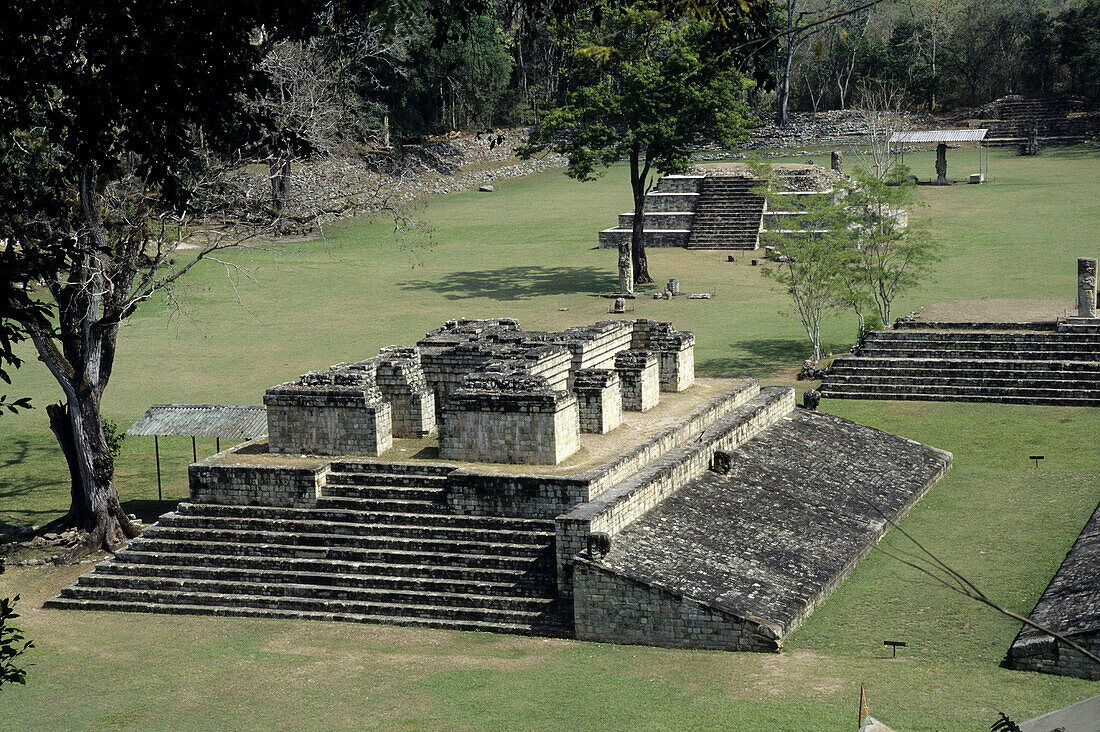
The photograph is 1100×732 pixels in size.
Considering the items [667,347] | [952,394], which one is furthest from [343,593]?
[952,394]

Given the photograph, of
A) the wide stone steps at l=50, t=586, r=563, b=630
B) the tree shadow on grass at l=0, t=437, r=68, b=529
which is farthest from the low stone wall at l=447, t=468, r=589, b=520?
the tree shadow on grass at l=0, t=437, r=68, b=529

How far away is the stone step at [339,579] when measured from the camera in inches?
603

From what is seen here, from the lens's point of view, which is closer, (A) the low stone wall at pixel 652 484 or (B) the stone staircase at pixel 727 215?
(A) the low stone wall at pixel 652 484

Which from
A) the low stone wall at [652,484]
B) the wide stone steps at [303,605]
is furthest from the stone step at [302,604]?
the low stone wall at [652,484]

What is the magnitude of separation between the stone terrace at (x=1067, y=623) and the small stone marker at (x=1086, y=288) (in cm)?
1267

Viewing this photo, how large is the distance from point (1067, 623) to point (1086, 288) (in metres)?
15.5

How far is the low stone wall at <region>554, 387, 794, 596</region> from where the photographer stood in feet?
48.8

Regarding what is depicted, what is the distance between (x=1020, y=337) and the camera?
26359 millimetres

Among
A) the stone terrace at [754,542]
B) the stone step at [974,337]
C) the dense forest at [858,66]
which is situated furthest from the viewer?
the dense forest at [858,66]

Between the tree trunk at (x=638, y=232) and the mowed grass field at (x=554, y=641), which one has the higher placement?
the tree trunk at (x=638, y=232)

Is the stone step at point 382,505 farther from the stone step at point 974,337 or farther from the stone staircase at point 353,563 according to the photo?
the stone step at point 974,337

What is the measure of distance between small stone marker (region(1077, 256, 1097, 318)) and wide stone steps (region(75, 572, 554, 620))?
16.8m

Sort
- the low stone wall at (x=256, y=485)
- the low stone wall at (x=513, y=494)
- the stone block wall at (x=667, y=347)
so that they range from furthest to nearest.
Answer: the stone block wall at (x=667, y=347) < the low stone wall at (x=256, y=485) < the low stone wall at (x=513, y=494)

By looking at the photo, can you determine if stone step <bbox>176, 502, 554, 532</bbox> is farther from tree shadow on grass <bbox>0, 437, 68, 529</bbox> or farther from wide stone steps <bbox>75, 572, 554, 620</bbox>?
tree shadow on grass <bbox>0, 437, 68, 529</bbox>
